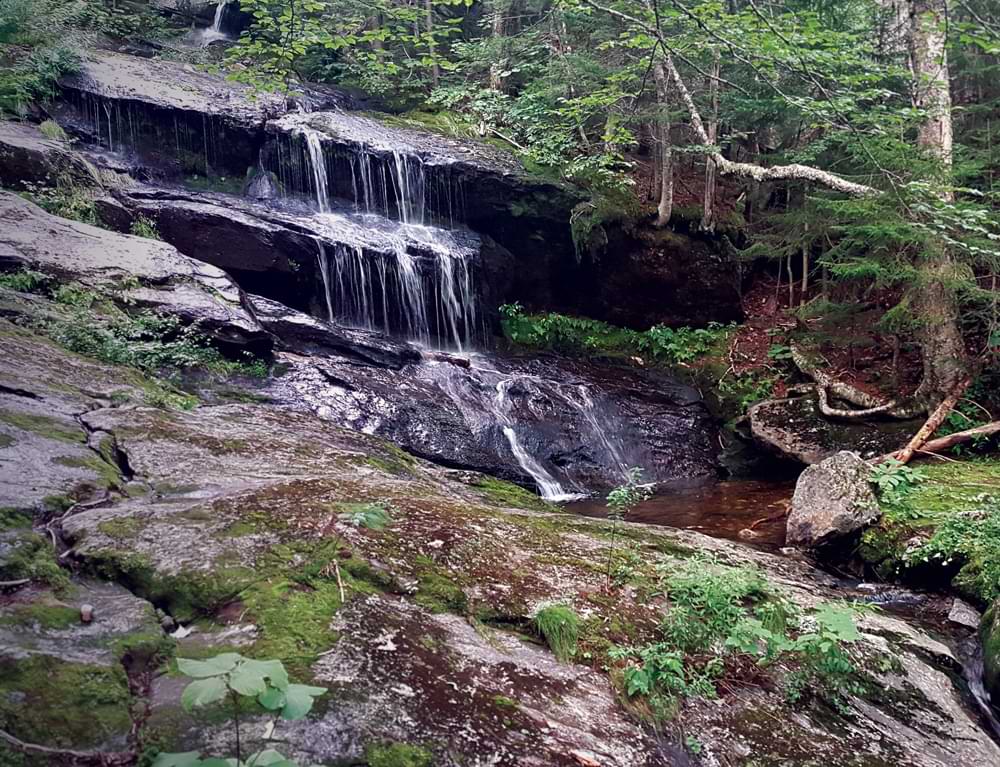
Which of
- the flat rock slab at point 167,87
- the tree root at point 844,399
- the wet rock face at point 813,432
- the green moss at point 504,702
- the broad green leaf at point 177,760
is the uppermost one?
the flat rock slab at point 167,87

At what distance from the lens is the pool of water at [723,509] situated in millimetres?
7770

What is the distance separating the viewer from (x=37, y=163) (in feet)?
31.7

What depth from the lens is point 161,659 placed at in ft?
8.10

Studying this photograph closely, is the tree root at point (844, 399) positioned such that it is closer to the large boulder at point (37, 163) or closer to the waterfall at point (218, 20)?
the large boulder at point (37, 163)

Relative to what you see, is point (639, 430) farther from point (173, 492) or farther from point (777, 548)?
point (173, 492)

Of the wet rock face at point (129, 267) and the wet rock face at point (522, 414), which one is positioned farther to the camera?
the wet rock face at point (522, 414)

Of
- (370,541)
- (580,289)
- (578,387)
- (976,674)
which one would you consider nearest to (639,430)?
(578,387)

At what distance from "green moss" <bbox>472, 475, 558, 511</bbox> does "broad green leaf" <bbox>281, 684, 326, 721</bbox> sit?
4204 millimetres

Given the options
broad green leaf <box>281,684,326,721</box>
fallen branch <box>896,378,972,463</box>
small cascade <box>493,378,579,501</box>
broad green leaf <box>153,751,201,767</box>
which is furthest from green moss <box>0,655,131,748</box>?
fallen branch <box>896,378,972,463</box>

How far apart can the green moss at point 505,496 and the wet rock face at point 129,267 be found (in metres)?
3.79

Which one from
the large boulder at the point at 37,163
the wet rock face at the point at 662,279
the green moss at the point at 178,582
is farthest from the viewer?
the wet rock face at the point at 662,279

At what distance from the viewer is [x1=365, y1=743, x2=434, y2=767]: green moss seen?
2197 millimetres

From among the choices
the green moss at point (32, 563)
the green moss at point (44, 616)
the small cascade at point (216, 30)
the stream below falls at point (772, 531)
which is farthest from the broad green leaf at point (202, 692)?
the small cascade at point (216, 30)

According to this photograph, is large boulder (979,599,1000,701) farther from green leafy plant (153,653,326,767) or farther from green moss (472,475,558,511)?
green leafy plant (153,653,326,767)
